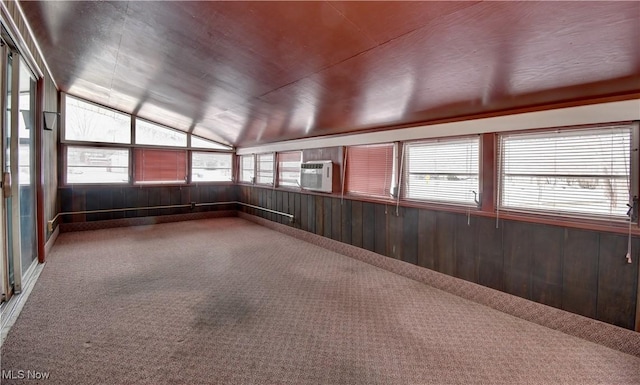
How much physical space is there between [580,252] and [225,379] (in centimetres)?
259

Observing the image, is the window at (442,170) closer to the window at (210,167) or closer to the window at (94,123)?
the window at (210,167)

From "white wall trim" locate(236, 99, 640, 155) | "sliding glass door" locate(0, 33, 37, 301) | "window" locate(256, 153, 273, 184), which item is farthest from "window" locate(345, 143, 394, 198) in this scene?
"sliding glass door" locate(0, 33, 37, 301)

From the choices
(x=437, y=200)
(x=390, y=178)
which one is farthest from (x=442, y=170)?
(x=390, y=178)

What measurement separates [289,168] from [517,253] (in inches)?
154

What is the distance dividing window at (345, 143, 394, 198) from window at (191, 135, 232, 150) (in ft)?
12.7

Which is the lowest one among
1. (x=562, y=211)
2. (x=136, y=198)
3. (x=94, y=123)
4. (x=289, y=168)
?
(x=136, y=198)

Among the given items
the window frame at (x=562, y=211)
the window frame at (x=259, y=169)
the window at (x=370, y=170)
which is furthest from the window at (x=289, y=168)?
the window frame at (x=562, y=211)

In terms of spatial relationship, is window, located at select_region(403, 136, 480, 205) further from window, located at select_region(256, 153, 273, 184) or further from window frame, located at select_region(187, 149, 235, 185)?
window frame, located at select_region(187, 149, 235, 185)

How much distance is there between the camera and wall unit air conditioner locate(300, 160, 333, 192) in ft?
14.6

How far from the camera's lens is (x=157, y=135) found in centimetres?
613

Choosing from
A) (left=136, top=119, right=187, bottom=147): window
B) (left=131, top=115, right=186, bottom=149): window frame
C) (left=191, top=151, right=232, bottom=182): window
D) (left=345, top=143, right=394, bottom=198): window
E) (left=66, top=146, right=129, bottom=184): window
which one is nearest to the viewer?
(left=345, top=143, right=394, bottom=198): window

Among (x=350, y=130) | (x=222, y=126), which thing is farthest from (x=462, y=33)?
(x=222, y=126)

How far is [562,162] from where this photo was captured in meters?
2.31

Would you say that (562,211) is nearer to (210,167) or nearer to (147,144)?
(210,167)
